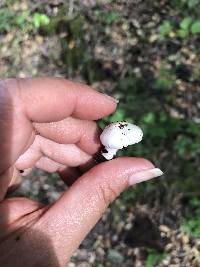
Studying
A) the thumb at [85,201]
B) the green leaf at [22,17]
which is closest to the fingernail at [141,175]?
the thumb at [85,201]

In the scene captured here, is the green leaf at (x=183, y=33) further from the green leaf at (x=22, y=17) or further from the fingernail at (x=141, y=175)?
the fingernail at (x=141, y=175)

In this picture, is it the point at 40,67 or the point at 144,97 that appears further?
the point at 40,67

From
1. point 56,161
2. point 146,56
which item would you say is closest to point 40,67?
point 146,56

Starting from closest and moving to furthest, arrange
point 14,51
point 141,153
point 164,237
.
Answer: point 164,237 → point 141,153 → point 14,51

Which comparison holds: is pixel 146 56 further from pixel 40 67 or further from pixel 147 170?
pixel 147 170

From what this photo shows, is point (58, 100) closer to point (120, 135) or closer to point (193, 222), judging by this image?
point (120, 135)

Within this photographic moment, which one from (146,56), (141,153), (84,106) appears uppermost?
(84,106)
